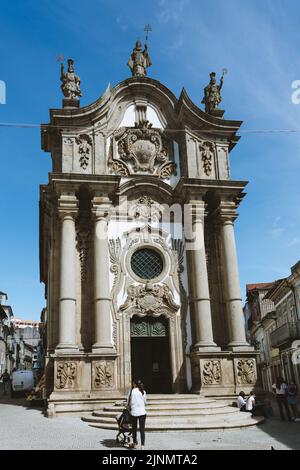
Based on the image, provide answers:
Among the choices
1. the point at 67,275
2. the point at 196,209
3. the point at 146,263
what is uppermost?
the point at 196,209

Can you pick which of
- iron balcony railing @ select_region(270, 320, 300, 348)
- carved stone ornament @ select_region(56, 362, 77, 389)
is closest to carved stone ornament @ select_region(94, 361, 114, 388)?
carved stone ornament @ select_region(56, 362, 77, 389)

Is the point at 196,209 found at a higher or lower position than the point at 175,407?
higher

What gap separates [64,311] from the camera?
17.0 metres

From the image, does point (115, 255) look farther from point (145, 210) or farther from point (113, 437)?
point (113, 437)

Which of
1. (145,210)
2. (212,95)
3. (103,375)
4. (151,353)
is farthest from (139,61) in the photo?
(103,375)

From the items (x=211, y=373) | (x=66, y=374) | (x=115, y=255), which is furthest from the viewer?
(x=115, y=255)

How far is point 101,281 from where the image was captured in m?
17.7

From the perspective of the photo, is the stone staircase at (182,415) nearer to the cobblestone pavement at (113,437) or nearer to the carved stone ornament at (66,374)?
the cobblestone pavement at (113,437)

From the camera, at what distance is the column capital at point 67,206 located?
1816cm

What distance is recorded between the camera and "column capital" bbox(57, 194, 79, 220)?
1816 centimetres

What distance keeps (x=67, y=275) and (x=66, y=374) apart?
3.34 metres

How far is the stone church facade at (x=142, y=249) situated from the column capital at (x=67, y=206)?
0.04 m

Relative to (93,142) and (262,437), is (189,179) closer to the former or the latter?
(93,142)
